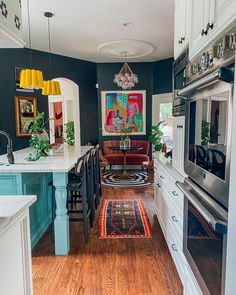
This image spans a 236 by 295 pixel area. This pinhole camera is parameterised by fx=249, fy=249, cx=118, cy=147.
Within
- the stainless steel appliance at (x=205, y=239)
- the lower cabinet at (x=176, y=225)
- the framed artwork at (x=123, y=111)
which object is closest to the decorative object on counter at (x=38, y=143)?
the lower cabinet at (x=176, y=225)

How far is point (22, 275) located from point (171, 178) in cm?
152

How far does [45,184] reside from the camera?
3.35m

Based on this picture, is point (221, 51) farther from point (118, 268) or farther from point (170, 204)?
point (118, 268)

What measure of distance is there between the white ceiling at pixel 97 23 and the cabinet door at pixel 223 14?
2596 mm

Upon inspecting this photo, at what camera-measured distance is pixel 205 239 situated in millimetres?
1308

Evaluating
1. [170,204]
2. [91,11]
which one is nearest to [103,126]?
[91,11]

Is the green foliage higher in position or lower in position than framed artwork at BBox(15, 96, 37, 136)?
lower

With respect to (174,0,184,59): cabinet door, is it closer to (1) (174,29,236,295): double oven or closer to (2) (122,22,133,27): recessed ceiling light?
(1) (174,29,236,295): double oven

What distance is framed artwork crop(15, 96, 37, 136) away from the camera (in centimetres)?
526

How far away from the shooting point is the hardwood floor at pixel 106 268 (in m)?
2.12

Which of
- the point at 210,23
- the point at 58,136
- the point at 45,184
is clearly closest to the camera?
the point at 210,23

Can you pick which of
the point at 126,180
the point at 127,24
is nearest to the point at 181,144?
the point at 127,24

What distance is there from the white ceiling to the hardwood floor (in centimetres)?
311

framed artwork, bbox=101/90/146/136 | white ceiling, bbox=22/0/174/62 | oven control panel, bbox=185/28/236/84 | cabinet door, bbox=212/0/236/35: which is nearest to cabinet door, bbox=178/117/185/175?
oven control panel, bbox=185/28/236/84
